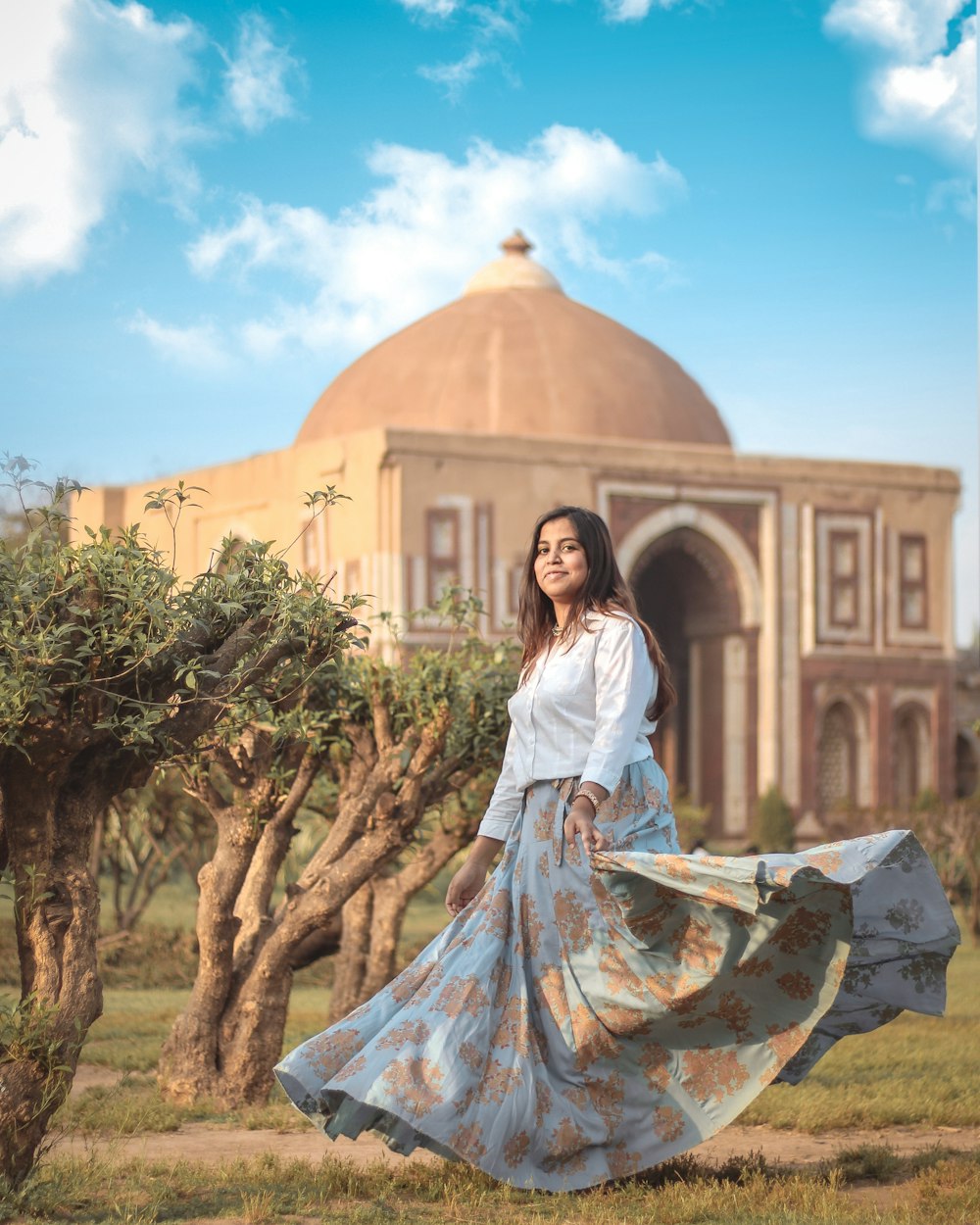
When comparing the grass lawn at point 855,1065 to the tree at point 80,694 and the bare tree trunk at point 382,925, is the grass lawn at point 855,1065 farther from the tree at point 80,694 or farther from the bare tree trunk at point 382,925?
the tree at point 80,694

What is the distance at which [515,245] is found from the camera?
29.4 meters

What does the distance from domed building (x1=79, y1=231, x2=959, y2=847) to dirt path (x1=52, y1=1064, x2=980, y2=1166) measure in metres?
18.2

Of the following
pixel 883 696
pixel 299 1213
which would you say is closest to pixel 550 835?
pixel 299 1213

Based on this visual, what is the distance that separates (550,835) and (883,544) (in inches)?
938

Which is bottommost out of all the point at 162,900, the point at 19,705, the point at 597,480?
the point at 162,900

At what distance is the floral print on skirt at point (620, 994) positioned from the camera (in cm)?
398

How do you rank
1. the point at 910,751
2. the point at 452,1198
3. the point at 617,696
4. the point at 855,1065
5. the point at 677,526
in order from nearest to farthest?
the point at 452,1198 → the point at 617,696 → the point at 855,1065 → the point at 677,526 → the point at 910,751

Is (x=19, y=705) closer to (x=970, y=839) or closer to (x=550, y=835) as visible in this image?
(x=550, y=835)

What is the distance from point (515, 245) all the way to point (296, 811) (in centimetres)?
2378

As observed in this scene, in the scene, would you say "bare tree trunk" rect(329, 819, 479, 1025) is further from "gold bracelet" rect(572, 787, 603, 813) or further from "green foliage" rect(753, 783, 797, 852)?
"green foliage" rect(753, 783, 797, 852)

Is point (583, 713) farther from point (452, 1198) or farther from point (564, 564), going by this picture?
point (452, 1198)

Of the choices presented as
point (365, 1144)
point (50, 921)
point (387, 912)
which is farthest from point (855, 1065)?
point (50, 921)

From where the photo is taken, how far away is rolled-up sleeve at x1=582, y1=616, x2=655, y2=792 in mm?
4207

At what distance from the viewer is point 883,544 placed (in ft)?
89.6
